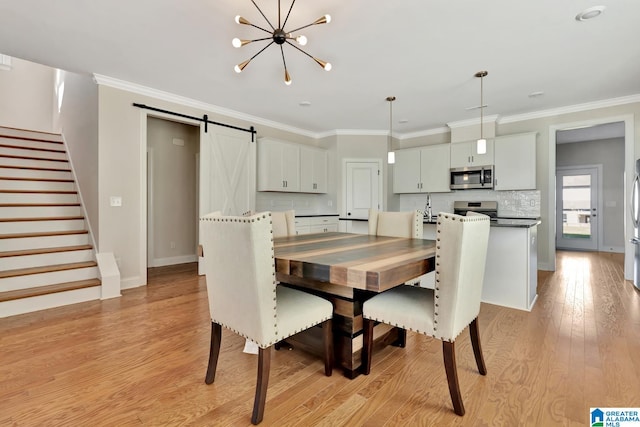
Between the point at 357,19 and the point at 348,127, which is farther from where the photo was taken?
the point at 348,127

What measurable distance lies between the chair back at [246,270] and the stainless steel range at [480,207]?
4741 millimetres

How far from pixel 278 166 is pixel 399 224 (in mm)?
2909

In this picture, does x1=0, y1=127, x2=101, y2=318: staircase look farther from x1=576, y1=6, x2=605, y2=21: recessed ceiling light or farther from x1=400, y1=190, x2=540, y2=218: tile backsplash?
x1=400, y1=190, x2=540, y2=218: tile backsplash

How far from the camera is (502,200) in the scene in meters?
5.17

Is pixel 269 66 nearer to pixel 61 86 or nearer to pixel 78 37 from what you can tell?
pixel 78 37

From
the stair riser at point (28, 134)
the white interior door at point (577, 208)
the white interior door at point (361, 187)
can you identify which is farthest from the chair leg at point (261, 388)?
the white interior door at point (577, 208)

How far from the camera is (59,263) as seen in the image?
3545mm

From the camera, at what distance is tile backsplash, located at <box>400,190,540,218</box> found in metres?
4.91

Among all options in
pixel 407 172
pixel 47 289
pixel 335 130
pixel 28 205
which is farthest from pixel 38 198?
pixel 407 172

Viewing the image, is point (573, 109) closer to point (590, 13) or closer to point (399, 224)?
point (590, 13)

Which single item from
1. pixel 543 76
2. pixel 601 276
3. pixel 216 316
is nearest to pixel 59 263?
pixel 216 316

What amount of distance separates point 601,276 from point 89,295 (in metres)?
6.45

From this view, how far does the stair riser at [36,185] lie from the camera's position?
13.5ft

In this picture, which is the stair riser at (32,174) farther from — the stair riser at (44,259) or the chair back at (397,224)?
the chair back at (397,224)
